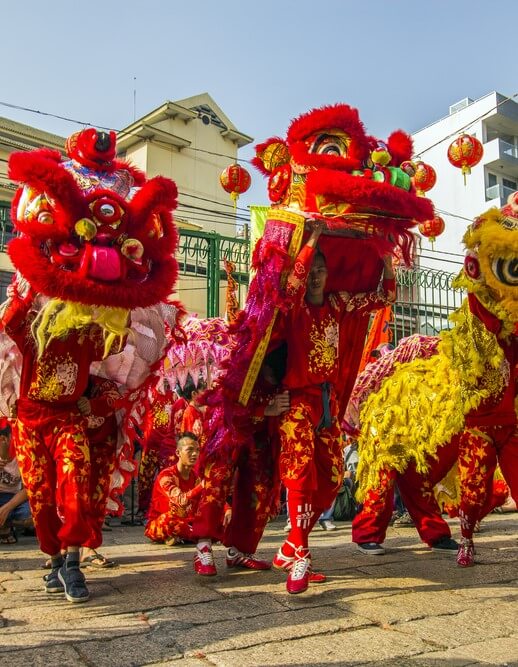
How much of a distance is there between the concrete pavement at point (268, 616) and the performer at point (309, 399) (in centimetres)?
37

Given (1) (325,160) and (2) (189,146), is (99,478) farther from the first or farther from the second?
(2) (189,146)

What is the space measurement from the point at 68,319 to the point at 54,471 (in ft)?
2.60

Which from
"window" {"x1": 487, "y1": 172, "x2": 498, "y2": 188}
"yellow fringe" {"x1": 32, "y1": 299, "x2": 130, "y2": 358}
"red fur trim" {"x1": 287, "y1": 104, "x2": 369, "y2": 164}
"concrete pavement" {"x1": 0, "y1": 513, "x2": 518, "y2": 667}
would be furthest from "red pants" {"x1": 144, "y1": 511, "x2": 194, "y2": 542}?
"window" {"x1": 487, "y1": 172, "x2": 498, "y2": 188}

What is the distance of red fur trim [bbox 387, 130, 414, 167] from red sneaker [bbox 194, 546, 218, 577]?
2.29 meters

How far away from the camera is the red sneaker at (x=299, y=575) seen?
10.5ft

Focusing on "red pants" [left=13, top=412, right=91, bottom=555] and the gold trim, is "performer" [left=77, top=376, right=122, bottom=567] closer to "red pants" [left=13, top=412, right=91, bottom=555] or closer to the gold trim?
"red pants" [left=13, top=412, right=91, bottom=555]

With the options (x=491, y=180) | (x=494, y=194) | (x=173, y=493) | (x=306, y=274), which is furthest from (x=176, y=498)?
(x=491, y=180)

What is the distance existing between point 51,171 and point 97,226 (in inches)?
12.8

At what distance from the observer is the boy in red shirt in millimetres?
4945

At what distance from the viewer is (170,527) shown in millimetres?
4949

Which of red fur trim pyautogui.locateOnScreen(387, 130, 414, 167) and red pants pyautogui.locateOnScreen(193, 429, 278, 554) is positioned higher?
red fur trim pyautogui.locateOnScreen(387, 130, 414, 167)

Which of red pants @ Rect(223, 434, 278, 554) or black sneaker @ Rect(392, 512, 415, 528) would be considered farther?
black sneaker @ Rect(392, 512, 415, 528)

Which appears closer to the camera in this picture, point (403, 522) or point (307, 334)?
point (307, 334)

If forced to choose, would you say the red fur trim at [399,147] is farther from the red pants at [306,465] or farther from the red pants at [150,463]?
the red pants at [150,463]
